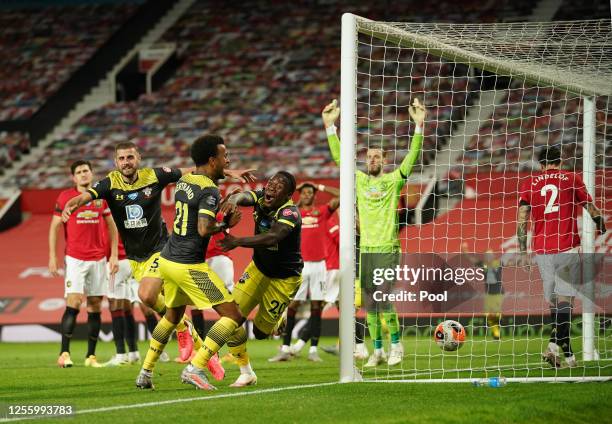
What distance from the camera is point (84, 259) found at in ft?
39.1

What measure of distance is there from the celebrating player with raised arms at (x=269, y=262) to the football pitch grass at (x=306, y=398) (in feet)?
1.45

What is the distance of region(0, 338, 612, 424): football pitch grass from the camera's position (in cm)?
648

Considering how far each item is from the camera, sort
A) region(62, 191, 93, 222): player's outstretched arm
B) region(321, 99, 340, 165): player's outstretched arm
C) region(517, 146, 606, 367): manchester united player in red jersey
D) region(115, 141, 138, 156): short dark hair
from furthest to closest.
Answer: region(517, 146, 606, 367): manchester united player in red jersey → region(115, 141, 138, 156): short dark hair → region(321, 99, 340, 165): player's outstretched arm → region(62, 191, 93, 222): player's outstretched arm

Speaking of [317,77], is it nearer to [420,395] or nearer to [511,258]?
[511,258]

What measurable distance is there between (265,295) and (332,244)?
4.88 meters


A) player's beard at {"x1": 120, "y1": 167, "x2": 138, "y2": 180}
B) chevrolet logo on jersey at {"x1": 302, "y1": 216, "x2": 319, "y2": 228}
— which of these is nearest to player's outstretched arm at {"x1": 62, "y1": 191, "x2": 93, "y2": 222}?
player's beard at {"x1": 120, "y1": 167, "x2": 138, "y2": 180}

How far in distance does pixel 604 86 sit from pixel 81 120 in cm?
1732

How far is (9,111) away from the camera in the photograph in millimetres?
26391

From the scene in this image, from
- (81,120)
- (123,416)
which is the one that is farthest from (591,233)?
(81,120)

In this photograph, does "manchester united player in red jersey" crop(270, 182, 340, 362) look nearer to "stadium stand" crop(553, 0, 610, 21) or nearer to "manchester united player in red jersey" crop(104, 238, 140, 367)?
"manchester united player in red jersey" crop(104, 238, 140, 367)

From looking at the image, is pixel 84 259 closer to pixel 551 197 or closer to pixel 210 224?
pixel 210 224

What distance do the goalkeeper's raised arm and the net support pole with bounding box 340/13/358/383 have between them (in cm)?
46

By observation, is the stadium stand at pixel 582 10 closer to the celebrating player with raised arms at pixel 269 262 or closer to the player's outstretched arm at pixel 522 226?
A: the player's outstretched arm at pixel 522 226

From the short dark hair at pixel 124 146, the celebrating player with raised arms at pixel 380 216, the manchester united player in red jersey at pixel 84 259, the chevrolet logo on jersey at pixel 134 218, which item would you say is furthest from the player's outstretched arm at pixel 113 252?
the celebrating player with raised arms at pixel 380 216
